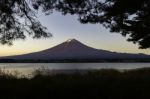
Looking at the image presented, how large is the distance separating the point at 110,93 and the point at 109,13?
5185 millimetres

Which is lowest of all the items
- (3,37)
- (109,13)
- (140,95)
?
(140,95)

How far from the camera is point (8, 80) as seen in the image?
11.8 metres

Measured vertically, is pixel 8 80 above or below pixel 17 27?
below

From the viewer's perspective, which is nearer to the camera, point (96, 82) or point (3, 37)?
point (96, 82)

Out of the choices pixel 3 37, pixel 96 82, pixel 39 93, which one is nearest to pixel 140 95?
pixel 96 82

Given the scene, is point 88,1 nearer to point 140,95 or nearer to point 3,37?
point 3,37

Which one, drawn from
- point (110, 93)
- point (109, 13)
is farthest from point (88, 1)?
point (110, 93)

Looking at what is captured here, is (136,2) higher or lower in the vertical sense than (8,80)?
higher

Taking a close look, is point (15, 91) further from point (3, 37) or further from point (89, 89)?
point (3, 37)

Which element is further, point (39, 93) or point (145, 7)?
point (145, 7)

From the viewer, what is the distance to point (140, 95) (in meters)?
9.82

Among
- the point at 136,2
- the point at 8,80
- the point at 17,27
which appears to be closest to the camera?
the point at 8,80

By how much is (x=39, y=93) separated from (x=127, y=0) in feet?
16.2

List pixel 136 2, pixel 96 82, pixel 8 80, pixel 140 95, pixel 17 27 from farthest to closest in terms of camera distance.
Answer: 1. pixel 136 2
2. pixel 17 27
3. pixel 8 80
4. pixel 96 82
5. pixel 140 95
